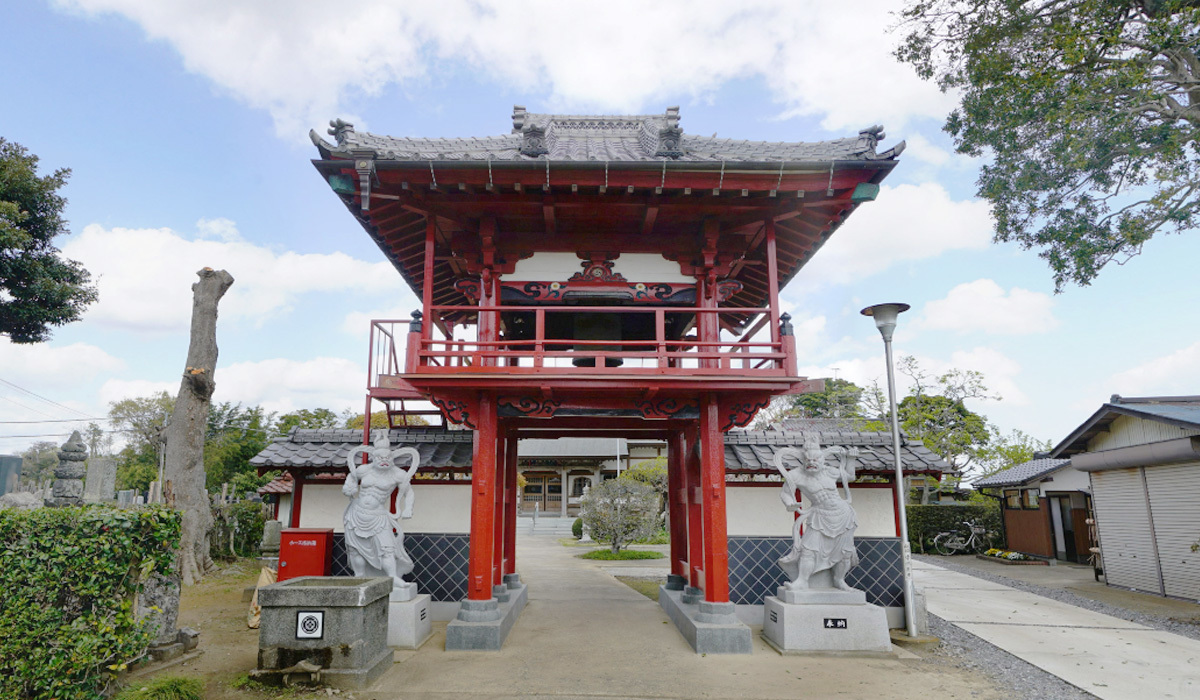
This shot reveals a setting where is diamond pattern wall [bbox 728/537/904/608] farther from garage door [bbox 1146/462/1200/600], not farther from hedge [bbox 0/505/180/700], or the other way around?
hedge [bbox 0/505/180/700]

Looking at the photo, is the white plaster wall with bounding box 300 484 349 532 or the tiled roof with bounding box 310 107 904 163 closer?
the tiled roof with bounding box 310 107 904 163

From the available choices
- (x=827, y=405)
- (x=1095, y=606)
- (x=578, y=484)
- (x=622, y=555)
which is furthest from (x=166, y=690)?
(x=827, y=405)

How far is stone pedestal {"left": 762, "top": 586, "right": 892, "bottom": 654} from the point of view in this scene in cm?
735

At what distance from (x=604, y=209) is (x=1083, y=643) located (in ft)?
28.3

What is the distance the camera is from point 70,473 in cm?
1323

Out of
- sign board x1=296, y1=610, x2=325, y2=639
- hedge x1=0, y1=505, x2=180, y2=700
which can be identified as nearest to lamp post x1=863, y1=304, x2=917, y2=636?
sign board x1=296, y1=610, x2=325, y2=639

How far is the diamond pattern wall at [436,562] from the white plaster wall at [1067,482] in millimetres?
17647

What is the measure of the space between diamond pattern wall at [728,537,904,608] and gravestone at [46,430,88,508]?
13386 millimetres

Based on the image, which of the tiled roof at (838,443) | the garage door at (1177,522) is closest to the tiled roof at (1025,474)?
the garage door at (1177,522)

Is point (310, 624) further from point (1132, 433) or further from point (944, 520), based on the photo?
point (944, 520)

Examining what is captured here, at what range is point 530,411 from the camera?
8109 mm

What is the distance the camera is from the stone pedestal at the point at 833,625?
735cm

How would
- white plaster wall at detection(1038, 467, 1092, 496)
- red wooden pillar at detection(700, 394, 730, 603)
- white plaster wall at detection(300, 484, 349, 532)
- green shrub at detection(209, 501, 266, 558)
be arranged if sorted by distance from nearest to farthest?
red wooden pillar at detection(700, 394, 730, 603) < white plaster wall at detection(300, 484, 349, 532) < green shrub at detection(209, 501, 266, 558) < white plaster wall at detection(1038, 467, 1092, 496)

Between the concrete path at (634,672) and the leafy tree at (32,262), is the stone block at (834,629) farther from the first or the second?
the leafy tree at (32,262)
